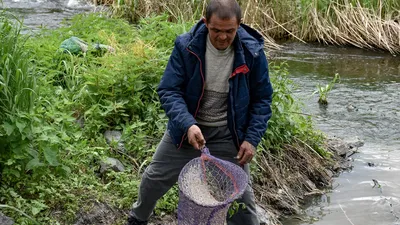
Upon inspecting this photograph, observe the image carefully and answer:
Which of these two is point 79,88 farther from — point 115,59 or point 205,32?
point 205,32

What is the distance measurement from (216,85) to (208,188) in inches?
22.7

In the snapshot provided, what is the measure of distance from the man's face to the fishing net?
56 centimetres

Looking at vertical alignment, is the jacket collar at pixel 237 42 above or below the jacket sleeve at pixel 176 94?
above

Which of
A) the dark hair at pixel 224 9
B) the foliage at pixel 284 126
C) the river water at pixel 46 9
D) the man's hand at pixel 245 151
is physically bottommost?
the river water at pixel 46 9

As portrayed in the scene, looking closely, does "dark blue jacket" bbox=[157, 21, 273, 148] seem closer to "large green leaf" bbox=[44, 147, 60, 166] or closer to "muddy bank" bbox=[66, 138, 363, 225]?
"large green leaf" bbox=[44, 147, 60, 166]

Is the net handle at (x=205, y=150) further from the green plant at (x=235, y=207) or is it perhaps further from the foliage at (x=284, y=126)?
the foliage at (x=284, y=126)

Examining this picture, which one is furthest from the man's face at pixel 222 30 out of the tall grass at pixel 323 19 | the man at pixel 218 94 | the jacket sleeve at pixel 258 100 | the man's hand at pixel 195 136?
the tall grass at pixel 323 19

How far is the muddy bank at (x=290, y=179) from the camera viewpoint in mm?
4949

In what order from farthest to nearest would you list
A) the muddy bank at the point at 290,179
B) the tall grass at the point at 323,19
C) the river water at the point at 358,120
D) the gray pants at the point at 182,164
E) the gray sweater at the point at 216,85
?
the tall grass at the point at 323,19
the river water at the point at 358,120
the muddy bank at the point at 290,179
the gray pants at the point at 182,164
the gray sweater at the point at 216,85

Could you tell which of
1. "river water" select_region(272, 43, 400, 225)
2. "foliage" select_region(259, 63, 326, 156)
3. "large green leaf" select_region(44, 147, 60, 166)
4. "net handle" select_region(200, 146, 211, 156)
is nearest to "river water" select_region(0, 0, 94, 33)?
"river water" select_region(272, 43, 400, 225)

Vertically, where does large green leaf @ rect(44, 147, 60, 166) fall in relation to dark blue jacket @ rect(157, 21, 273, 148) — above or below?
below

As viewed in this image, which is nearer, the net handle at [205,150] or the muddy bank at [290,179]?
the net handle at [205,150]

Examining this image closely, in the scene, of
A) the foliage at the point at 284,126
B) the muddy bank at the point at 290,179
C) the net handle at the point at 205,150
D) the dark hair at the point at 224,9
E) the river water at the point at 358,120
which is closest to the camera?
the dark hair at the point at 224,9

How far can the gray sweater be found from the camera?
11.2 feet
